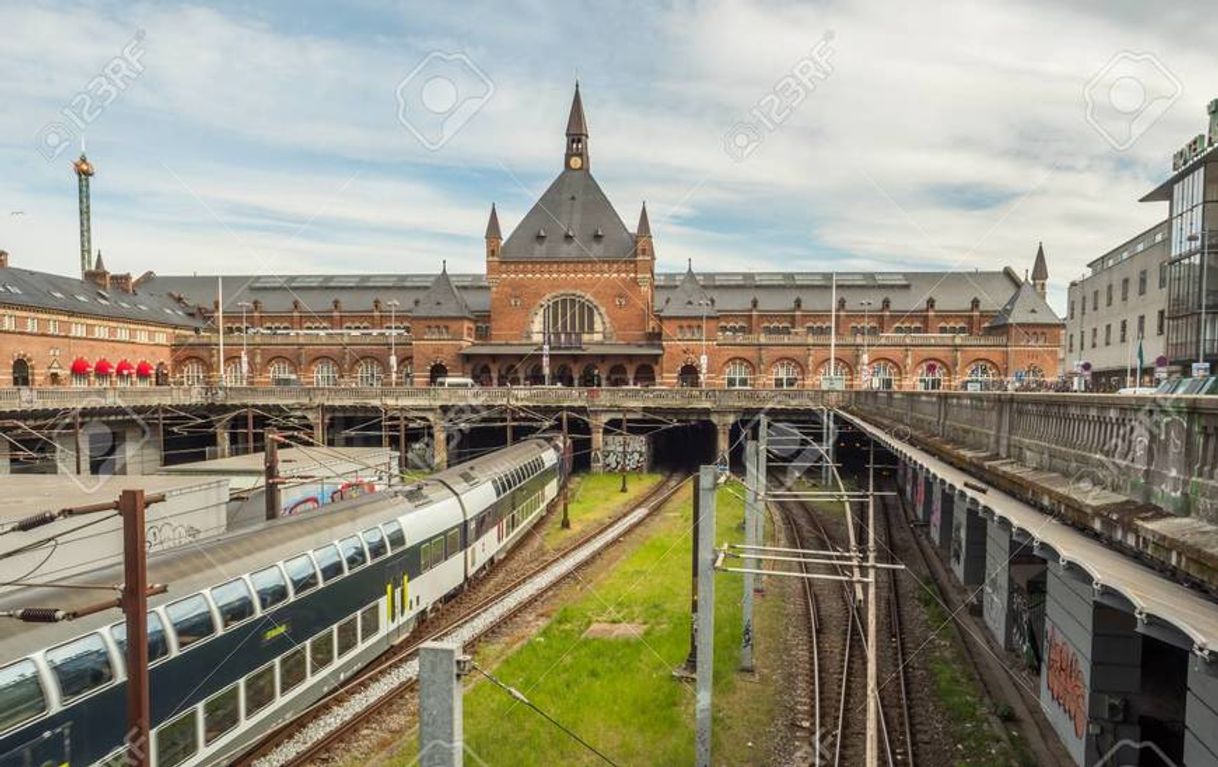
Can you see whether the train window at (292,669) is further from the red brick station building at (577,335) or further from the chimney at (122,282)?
the chimney at (122,282)

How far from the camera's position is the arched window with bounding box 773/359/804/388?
69.8 metres

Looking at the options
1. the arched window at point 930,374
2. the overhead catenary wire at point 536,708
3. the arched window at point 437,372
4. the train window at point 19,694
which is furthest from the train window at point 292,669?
the arched window at point 930,374

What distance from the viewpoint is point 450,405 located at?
166ft

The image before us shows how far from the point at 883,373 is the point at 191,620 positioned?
68.1 meters

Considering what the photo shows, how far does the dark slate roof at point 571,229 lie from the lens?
234 feet

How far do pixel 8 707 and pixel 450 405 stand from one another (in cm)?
4306

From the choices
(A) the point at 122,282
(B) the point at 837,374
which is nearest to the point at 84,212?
(A) the point at 122,282

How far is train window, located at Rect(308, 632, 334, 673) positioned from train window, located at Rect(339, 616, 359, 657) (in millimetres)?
332

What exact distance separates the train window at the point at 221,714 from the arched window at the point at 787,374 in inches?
2439

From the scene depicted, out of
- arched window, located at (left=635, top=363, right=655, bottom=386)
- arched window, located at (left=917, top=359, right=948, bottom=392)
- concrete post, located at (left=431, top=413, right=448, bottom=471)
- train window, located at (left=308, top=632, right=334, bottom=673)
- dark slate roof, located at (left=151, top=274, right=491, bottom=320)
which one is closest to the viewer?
train window, located at (left=308, top=632, right=334, bottom=673)

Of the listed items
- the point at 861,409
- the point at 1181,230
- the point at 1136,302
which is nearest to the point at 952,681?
the point at 861,409

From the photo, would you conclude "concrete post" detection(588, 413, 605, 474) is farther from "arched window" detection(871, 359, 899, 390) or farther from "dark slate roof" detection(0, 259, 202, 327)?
"dark slate roof" detection(0, 259, 202, 327)

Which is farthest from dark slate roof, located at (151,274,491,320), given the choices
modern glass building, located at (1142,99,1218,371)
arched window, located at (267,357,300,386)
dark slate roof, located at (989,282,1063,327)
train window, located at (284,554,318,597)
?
train window, located at (284,554,318,597)

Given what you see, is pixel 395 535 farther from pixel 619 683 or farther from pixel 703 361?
pixel 703 361
